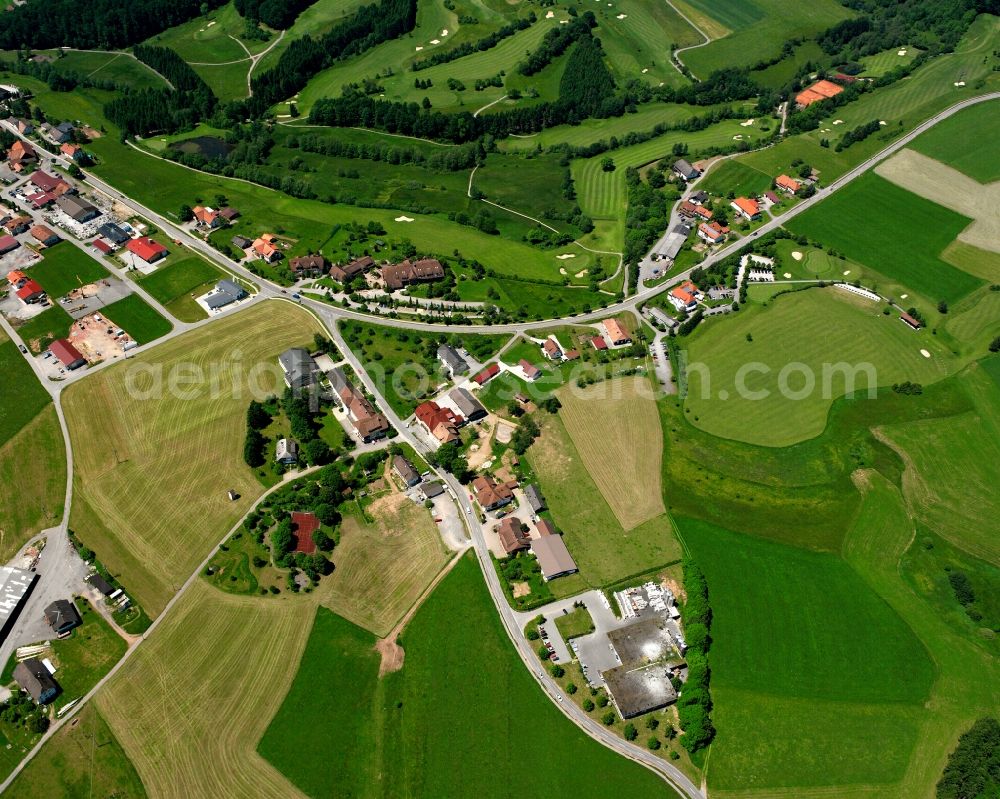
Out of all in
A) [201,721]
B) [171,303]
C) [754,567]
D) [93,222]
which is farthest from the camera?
[93,222]

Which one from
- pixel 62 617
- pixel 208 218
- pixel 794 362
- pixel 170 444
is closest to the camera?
pixel 62 617

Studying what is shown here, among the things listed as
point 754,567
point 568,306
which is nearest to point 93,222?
point 568,306

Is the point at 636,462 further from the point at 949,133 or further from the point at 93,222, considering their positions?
the point at 949,133

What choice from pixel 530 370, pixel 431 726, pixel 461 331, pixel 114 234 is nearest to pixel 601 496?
pixel 530 370

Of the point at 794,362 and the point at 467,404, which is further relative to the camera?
the point at 794,362

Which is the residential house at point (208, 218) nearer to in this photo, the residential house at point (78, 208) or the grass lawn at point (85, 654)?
the residential house at point (78, 208)

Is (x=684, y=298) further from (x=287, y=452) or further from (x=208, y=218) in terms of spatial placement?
(x=208, y=218)

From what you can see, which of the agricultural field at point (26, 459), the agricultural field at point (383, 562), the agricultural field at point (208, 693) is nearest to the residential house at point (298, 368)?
the agricultural field at point (383, 562)

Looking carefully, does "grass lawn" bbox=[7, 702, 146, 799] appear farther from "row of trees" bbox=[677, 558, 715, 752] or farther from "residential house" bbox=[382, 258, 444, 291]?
"residential house" bbox=[382, 258, 444, 291]
